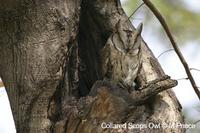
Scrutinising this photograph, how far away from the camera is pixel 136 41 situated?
4.09ft

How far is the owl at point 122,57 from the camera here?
1.17m

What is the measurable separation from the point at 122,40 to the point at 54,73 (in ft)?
0.77

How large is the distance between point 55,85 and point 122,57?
0.69ft

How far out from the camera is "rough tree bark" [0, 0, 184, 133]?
1089mm

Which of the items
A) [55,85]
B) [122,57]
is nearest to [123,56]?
[122,57]

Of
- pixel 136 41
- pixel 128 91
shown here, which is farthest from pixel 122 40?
pixel 128 91

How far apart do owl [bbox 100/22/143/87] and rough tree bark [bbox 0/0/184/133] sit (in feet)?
0.16

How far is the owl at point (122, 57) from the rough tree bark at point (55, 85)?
1.9 inches

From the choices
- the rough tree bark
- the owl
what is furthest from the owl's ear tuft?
the rough tree bark

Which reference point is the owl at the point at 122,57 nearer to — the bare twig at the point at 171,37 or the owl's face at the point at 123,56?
the owl's face at the point at 123,56

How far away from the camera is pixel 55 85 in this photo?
112 cm

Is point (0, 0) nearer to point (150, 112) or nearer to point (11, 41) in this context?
point (11, 41)

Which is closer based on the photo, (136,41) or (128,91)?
(128,91)

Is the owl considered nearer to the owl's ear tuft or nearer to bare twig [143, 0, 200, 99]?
the owl's ear tuft
